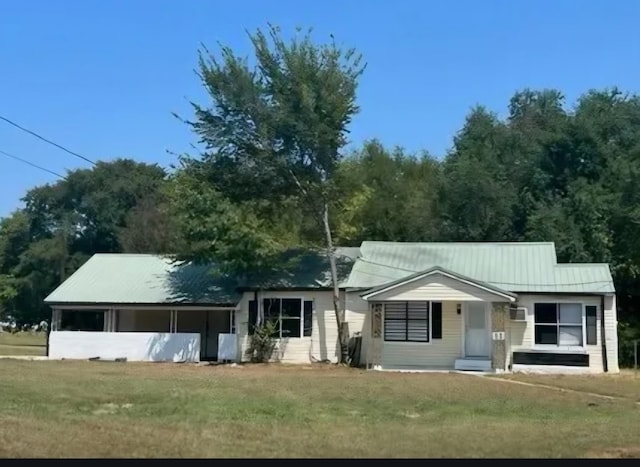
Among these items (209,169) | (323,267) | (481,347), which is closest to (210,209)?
(209,169)

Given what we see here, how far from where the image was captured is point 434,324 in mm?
31703

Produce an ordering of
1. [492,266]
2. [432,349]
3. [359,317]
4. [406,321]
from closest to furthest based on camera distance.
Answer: [432,349] < [406,321] < [359,317] < [492,266]

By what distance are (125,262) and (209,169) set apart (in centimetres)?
758

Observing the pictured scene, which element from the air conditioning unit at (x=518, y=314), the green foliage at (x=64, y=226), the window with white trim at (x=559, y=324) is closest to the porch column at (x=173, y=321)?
the air conditioning unit at (x=518, y=314)

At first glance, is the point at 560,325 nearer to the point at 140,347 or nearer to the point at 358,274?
the point at 358,274

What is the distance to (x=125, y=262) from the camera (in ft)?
128

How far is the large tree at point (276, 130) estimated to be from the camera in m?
33.0

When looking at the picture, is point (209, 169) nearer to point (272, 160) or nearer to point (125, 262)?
point (272, 160)

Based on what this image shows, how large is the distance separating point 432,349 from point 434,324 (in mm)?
934

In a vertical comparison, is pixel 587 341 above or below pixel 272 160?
below

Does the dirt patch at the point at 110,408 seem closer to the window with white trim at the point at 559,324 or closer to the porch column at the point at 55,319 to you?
the window with white trim at the point at 559,324

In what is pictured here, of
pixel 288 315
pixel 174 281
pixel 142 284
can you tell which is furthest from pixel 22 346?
pixel 288 315

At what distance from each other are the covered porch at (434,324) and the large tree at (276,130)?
1931 millimetres
